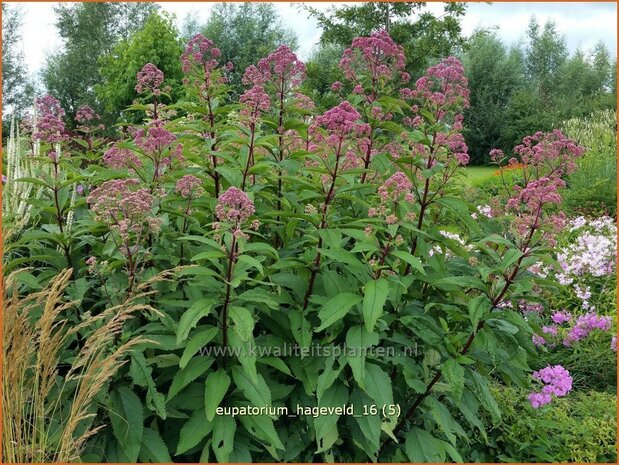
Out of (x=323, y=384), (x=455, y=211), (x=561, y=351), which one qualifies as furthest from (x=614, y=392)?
(x=323, y=384)

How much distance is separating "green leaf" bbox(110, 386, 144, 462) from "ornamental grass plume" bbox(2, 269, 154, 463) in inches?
3.7

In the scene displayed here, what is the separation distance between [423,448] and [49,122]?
8.85 feet

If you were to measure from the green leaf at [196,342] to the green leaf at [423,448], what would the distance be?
1.13 m

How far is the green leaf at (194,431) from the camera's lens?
2.78m

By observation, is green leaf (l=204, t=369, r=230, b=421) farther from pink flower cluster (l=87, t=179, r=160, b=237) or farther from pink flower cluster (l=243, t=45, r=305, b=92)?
pink flower cluster (l=243, t=45, r=305, b=92)

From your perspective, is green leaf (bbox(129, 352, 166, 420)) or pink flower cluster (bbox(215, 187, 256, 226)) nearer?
pink flower cluster (bbox(215, 187, 256, 226))

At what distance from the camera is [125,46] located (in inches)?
930

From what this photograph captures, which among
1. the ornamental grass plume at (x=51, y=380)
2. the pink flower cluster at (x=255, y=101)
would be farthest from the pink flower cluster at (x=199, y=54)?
the ornamental grass plume at (x=51, y=380)

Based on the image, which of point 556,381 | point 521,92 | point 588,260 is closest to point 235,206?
point 556,381

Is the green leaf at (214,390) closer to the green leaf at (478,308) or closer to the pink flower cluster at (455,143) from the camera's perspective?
Answer: the green leaf at (478,308)

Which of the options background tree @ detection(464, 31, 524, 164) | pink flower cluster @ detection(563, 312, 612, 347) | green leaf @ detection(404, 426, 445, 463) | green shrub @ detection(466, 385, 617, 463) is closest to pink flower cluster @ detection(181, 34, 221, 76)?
green leaf @ detection(404, 426, 445, 463)

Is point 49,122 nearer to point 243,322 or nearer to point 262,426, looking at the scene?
point 243,322

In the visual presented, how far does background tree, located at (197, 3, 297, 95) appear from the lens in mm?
27467

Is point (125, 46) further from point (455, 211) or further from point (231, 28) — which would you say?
point (455, 211)
